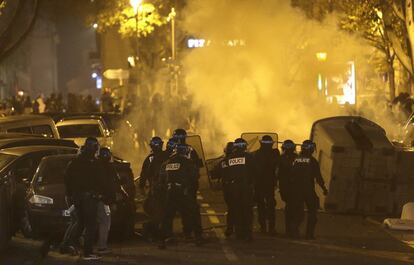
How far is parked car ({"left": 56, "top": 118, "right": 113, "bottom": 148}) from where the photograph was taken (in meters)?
23.2

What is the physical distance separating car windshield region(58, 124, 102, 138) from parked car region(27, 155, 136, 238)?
33.0 feet

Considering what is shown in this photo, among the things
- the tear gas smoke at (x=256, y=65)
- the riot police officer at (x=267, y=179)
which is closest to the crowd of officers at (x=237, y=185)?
the riot police officer at (x=267, y=179)

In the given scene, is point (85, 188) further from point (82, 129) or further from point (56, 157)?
point (82, 129)

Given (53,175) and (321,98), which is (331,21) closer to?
(321,98)

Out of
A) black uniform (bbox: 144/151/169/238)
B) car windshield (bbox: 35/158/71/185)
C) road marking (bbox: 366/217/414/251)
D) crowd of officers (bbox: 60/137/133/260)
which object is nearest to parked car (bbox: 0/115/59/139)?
car windshield (bbox: 35/158/71/185)

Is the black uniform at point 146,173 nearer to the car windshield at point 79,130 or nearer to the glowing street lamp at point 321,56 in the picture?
the car windshield at point 79,130

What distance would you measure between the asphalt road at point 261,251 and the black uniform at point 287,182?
28 cm

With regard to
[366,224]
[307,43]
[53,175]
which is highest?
[307,43]

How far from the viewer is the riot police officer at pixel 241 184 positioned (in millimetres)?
12617

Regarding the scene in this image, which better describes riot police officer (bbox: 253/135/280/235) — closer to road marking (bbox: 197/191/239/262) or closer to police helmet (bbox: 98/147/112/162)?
road marking (bbox: 197/191/239/262)

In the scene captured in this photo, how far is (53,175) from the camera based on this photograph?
12.9m

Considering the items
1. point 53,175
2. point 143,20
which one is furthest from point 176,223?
point 143,20

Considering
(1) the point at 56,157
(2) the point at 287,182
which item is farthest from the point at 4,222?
(2) the point at 287,182

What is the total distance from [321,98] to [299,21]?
245 centimetres
